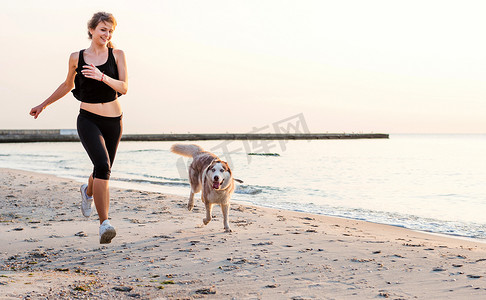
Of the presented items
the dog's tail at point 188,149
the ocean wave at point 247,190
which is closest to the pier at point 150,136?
the ocean wave at point 247,190

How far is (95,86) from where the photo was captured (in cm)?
369

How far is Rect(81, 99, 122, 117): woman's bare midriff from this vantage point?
375 centimetres

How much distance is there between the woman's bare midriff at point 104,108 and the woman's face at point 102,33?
0.51m

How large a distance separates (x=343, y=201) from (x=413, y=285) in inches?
283

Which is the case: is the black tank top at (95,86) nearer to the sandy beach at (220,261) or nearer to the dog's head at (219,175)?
the sandy beach at (220,261)

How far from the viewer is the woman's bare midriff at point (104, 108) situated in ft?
12.3

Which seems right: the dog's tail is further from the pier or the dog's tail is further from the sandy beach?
the pier

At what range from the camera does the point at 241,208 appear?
27.1 ft

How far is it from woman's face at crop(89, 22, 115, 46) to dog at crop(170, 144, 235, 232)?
256 cm

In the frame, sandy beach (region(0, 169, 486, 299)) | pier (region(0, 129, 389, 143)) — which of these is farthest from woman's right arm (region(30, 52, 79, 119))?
pier (region(0, 129, 389, 143))

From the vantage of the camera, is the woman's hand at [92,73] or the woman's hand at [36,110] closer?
the woman's hand at [92,73]

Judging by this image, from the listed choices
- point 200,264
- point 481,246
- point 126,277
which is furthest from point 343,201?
point 126,277

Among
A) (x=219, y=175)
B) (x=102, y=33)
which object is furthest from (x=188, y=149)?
(x=102, y=33)

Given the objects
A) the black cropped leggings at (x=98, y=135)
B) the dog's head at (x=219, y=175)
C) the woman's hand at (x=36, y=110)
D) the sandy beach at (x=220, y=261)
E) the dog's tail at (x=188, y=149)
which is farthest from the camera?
the dog's tail at (x=188, y=149)
